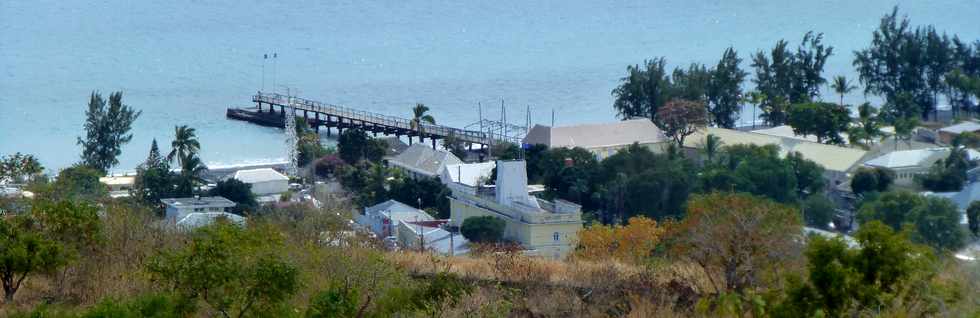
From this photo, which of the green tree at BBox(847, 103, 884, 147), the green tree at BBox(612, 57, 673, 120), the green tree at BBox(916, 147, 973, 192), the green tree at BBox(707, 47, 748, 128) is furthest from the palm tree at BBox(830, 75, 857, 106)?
the green tree at BBox(916, 147, 973, 192)

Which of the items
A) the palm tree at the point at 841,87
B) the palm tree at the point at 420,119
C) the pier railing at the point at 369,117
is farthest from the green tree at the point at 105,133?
the palm tree at the point at 841,87

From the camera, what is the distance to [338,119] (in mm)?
28797

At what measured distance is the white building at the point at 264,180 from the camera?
844 inches

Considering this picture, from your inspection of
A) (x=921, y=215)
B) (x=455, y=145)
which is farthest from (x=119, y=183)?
(x=921, y=215)

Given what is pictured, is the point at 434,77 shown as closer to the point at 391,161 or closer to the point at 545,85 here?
the point at 545,85

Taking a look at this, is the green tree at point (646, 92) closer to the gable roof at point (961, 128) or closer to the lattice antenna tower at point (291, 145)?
the gable roof at point (961, 128)

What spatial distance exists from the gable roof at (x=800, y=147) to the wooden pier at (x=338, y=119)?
407 centimetres

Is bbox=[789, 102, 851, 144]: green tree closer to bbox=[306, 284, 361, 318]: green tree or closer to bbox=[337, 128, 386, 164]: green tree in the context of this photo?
bbox=[337, 128, 386, 164]: green tree

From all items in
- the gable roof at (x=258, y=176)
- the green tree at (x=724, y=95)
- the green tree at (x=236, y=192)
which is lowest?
the green tree at (x=236, y=192)

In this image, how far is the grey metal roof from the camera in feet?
63.6

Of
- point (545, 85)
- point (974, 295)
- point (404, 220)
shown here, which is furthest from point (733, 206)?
point (545, 85)

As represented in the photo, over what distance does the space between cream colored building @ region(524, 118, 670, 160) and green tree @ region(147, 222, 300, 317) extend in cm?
1809

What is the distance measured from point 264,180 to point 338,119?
725cm

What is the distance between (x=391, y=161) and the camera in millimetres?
23938
